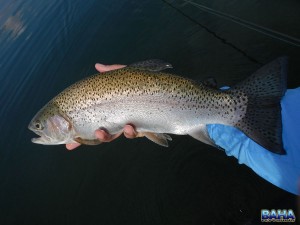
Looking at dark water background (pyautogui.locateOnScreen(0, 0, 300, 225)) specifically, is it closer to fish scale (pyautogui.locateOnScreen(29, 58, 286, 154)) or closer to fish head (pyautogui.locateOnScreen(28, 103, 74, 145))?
fish scale (pyautogui.locateOnScreen(29, 58, 286, 154))

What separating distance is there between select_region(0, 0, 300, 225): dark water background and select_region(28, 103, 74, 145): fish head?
2.43 meters

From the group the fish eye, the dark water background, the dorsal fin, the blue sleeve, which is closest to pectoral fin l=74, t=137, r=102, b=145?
the fish eye

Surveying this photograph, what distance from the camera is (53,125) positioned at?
3641mm

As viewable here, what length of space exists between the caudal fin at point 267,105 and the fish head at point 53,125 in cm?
223

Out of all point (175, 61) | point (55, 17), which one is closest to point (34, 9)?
point (55, 17)

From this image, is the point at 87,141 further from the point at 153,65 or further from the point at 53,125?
the point at 153,65

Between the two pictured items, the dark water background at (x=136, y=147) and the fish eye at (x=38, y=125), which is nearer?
the fish eye at (x=38, y=125)

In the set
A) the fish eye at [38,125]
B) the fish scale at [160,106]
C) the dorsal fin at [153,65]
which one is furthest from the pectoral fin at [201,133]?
the fish eye at [38,125]

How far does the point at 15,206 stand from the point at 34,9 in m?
12.2

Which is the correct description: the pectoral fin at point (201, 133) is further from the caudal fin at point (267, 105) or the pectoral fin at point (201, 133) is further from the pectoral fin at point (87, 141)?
the pectoral fin at point (87, 141)

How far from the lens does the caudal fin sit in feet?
7.75

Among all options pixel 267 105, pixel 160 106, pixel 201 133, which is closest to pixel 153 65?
pixel 160 106

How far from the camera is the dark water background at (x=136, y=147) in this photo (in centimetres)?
502

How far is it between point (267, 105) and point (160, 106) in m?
Result: 1.16
